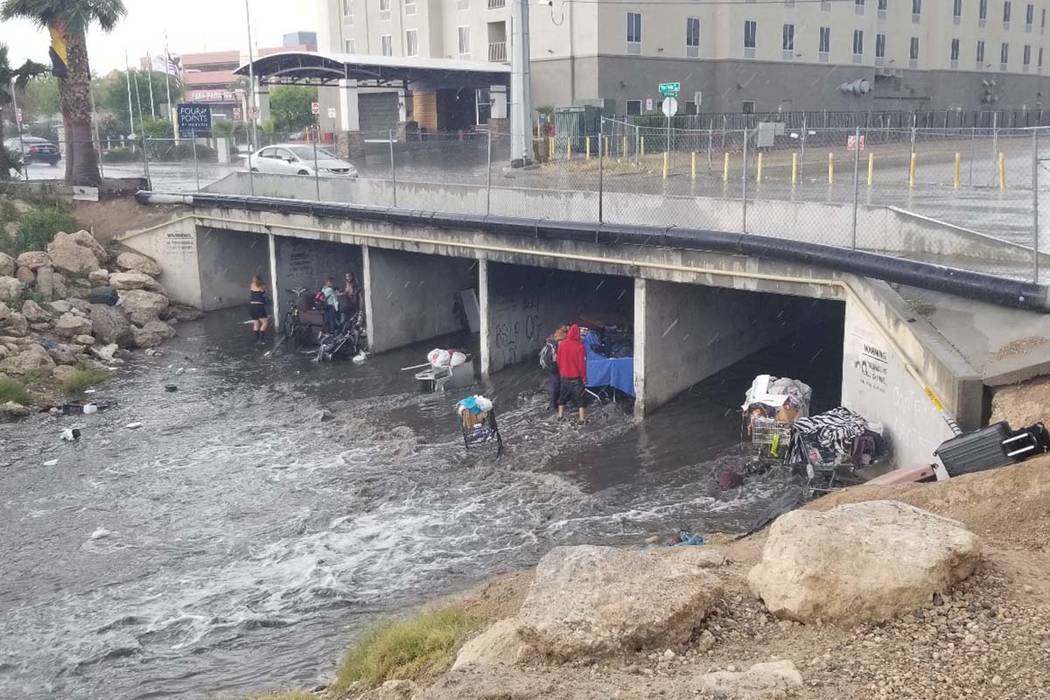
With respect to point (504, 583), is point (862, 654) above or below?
above

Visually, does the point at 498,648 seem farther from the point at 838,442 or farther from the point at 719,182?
the point at 719,182

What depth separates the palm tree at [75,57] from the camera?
99.2ft

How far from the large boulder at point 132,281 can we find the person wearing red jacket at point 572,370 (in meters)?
14.2

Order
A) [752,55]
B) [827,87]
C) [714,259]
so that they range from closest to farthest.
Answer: [714,259], [752,55], [827,87]

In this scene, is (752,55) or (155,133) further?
(155,133)

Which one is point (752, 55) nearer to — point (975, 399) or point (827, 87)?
point (827, 87)

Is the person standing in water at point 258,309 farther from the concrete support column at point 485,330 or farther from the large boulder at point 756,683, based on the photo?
the large boulder at point 756,683

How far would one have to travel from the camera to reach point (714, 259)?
640 inches

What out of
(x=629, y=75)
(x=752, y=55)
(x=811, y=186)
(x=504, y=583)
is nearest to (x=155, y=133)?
(x=629, y=75)

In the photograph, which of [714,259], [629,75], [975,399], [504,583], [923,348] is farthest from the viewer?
[629,75]

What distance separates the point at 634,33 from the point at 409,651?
41.9m

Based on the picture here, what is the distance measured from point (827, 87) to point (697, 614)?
5371 cm

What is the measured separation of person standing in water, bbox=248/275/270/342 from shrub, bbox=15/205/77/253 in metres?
6.21

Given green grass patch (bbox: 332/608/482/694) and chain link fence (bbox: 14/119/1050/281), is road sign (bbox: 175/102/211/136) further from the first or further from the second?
green grass patch (bbox: 332/608/482/694)
